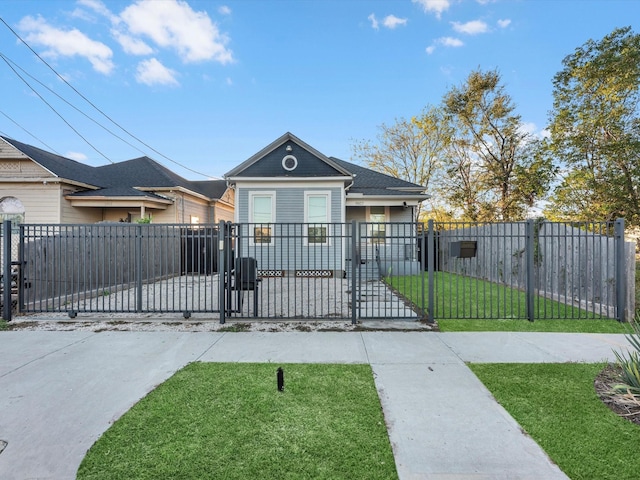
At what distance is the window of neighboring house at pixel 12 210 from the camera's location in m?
13.4

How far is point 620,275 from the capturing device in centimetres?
611

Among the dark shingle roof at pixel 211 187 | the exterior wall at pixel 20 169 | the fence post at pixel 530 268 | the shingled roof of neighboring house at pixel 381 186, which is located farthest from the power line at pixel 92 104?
the fence post at pixel 530 268

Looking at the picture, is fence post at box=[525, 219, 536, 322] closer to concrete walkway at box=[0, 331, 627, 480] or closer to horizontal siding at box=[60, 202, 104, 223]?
concrete walkway at box=[0, 331, 627, 480]

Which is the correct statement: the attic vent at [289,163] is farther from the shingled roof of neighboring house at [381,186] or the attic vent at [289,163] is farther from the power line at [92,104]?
the power line at [92,104]

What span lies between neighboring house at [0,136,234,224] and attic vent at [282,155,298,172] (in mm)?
6541

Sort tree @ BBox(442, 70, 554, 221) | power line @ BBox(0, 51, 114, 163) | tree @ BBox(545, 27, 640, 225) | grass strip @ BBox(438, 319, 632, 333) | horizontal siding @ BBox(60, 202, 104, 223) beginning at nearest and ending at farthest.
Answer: grass strip @ BBox(438, 319, 632, 333)
horizontal siding @ BBox(60, 202, 104, 223)
power line @ BBox(0, 51, 114, 163)
tree @ BBox(545, 27, 640, 225)
tree @ BBox(442, 70, 554, 221)

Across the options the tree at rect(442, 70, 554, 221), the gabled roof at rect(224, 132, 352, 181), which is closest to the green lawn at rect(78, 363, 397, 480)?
the gabled roof at rect(224, 132, 352, 181)

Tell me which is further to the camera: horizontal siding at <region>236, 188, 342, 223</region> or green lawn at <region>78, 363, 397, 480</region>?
horizontal siding at <region>236, 188, 342, 223</region>

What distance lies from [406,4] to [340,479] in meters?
19.6

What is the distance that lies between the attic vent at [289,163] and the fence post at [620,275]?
9969mm

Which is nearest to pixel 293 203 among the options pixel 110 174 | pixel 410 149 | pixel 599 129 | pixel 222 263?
pixel 222 263

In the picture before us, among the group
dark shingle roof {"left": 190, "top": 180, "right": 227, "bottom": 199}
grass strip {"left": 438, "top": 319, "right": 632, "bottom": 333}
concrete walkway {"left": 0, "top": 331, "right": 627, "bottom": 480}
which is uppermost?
dark shingle roof {"left": 190, "top": 180, "right": 227, "bottom": 199}

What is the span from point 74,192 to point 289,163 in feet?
32.8

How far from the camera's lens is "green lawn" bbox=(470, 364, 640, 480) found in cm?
230
